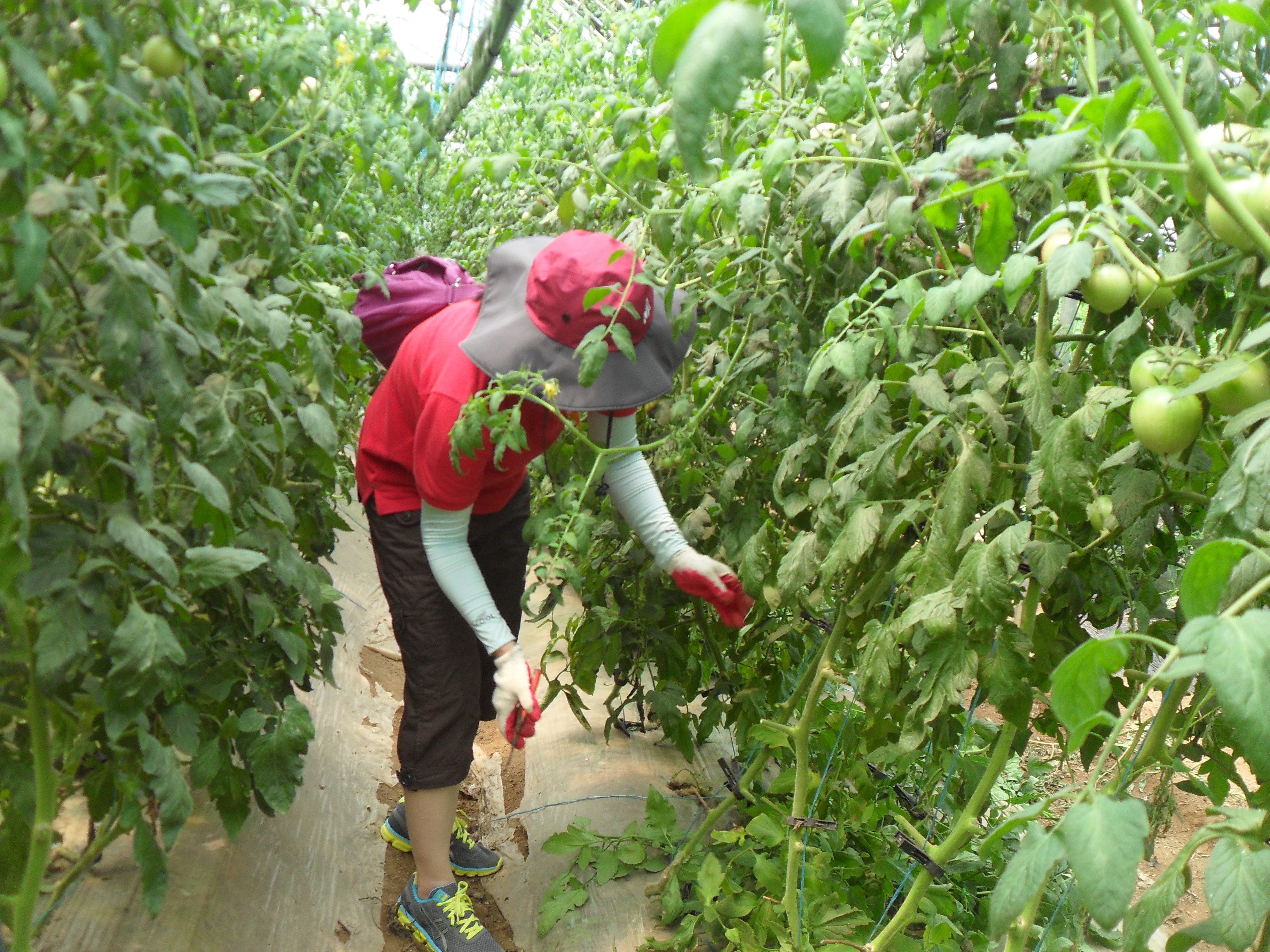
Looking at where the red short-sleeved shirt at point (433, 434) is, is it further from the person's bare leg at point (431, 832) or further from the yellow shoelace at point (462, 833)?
the yellow shoelace at point (462, 833)

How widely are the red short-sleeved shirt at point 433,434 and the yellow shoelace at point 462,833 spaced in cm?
83

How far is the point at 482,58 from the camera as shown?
2.78 m

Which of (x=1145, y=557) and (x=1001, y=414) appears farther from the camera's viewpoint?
(x=1145, y=557)

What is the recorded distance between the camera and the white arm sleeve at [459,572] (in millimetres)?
1733

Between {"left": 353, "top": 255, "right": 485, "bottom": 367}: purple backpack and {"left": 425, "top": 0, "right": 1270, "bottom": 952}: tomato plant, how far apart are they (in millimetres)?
232

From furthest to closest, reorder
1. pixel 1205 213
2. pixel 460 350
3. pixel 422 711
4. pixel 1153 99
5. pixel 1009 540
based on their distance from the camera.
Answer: pixel 422 711 < pixel 460 350 < pixel 1153 99 < pixel 1009 540 < pixel 1205 213

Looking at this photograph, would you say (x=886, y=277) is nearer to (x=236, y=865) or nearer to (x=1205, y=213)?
(x=1205, y=213)

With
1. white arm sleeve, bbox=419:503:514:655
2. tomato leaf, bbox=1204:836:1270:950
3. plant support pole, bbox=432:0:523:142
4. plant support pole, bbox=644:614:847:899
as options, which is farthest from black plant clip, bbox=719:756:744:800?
plant support pole, bbox=432:0:523:142

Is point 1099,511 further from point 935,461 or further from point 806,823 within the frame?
point 806,823

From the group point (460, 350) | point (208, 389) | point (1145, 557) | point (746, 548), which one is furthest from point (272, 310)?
point (1145, 557)

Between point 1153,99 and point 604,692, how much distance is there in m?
2.20

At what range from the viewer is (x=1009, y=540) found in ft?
3.48

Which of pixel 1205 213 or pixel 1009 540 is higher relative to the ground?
pixel 1205 213

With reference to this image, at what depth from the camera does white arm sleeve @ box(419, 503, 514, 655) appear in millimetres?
1733
